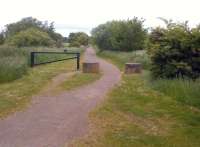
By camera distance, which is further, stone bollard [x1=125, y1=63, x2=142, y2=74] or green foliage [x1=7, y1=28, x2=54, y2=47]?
green foliage [x1=7, y1=28, x2=54, y2=47]

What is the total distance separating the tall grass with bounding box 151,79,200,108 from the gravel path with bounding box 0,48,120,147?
2.17 m

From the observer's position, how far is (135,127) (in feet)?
24.0

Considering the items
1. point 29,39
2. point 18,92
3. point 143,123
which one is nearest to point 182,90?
point 143,123

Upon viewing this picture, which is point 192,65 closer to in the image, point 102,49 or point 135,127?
point 135,127

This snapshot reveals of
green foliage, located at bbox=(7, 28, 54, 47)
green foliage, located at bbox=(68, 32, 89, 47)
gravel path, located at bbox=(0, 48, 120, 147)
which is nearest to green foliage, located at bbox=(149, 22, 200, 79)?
gravel path, located at bbox=(0, 48, 120, 147)

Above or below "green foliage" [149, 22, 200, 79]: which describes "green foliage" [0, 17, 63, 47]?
above

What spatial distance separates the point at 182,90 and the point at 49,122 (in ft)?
16.2

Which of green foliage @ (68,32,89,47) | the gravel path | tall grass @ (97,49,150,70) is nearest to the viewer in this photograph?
the gravel path

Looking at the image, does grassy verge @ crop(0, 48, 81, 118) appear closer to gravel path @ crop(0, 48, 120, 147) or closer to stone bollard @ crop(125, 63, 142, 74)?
gravel path @ crop(0, 48, 120, 147)

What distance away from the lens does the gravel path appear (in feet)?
20.6

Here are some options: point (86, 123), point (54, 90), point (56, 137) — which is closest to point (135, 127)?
point (86, 123)

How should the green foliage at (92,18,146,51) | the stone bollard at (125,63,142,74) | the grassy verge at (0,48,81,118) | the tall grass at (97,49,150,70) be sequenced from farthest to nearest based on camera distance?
the green foliage at (92,18,146,51), the tall grass at (97,49,150,70), the stone bollard at (125,63,142,74), the grassy verge at (0,48,81,118)

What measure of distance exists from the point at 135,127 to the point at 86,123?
105 centimetres

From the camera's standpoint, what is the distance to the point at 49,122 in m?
7.57
